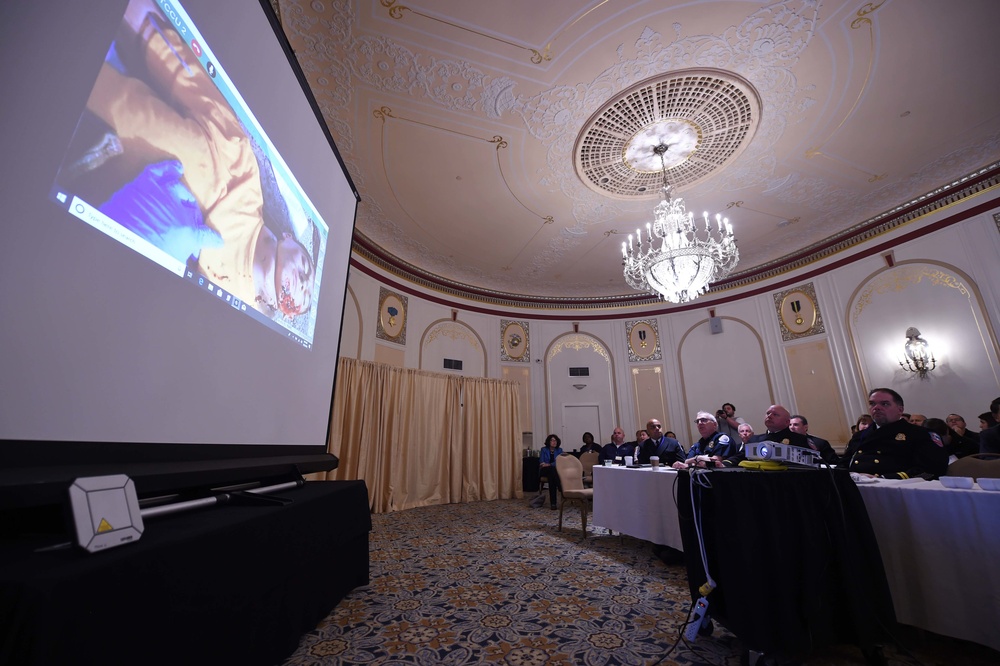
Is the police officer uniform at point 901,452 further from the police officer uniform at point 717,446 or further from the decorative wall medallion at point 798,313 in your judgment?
the decorative wall medallion at point 798,313

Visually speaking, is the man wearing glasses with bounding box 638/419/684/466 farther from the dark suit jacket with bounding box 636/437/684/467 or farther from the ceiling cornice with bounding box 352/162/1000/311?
the ceiling cornice with bounding box 352/162/1000/311

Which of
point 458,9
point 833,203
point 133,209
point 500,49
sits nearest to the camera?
point 133,209

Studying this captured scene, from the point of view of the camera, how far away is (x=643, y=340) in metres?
8.78

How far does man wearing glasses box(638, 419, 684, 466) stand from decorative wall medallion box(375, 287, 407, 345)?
447 centimetres

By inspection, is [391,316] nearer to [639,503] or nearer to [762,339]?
[639,503]

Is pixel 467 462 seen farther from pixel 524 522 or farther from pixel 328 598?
pixel 328 598

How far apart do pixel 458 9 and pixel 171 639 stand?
412 cm

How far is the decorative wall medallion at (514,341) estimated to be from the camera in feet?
28.3

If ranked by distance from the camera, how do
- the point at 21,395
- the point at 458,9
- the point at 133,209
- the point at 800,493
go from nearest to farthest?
the point at 21,395 < the point at 133,209 < the point at 800,493 < the point at 458,9

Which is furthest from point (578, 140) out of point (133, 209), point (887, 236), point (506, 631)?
point (887, 236)

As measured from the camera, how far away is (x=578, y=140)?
14.7 feet

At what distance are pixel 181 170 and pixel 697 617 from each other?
9.46ft

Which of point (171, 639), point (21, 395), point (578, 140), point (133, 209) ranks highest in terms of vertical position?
point (578, 140)

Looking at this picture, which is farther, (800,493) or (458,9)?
(458,9)
